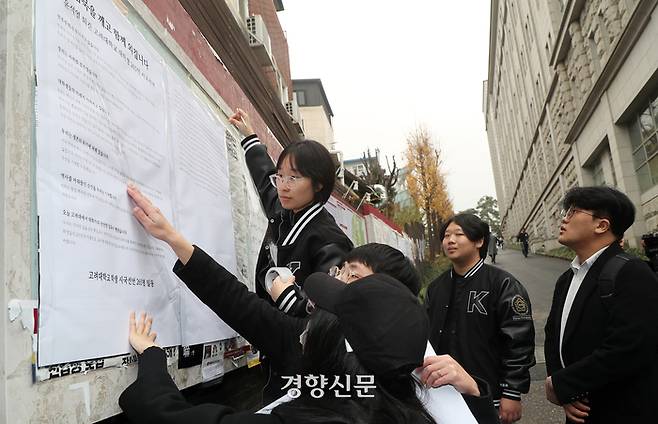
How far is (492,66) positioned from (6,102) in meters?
57.5

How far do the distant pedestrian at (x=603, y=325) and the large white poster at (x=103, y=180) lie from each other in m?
1.72

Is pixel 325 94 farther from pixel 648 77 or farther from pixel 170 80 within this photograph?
pixel 170 80

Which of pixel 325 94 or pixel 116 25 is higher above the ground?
pixel 325 94

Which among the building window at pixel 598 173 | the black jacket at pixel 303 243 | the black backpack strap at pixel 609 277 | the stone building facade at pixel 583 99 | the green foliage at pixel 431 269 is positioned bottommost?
the green foliage at pixel 431 269

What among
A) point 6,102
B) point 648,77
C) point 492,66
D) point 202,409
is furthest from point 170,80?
point 492,66

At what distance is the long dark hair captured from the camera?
1.03 meters

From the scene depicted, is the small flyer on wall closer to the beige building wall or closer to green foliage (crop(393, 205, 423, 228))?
green foliage (crop(393, 205, 423, 228))

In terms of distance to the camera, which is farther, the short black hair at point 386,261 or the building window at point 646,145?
the building window at point 646,145

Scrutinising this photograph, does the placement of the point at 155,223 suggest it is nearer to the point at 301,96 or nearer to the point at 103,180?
the point at 103,180

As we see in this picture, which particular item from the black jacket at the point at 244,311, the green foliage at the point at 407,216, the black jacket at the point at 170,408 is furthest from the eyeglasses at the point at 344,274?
the green foliage at the point at 407,216


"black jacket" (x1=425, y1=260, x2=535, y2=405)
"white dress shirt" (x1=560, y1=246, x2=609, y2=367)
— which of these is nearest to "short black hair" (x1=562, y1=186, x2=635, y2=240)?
"white dress shirt" (x1=560, y1=246, x2=609, y2=367)

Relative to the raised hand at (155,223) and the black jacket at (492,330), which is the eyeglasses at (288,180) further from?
the black jacket at (492,330)

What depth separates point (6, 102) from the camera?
1026mm

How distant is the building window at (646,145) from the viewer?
35.5 ft
